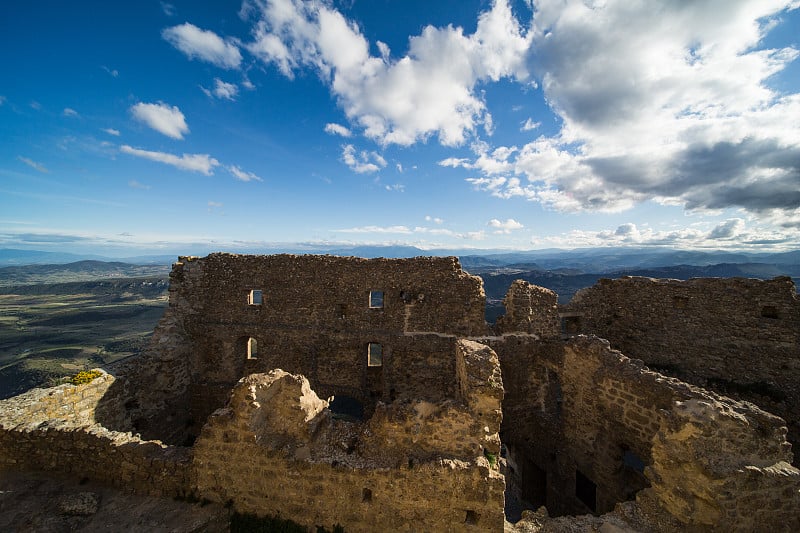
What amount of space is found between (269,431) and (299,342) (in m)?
6.75

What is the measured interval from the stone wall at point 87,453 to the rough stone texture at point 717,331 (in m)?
16.4

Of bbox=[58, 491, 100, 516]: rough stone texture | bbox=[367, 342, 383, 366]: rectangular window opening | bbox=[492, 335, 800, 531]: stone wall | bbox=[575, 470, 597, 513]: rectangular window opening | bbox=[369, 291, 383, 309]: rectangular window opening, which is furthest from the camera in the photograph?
bbox=[367, 342, 383, 366]: rectangular window opening

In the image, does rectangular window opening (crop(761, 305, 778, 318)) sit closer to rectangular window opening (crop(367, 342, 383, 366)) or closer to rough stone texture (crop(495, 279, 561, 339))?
rough stone texture (crop(495, 279, 561, 339))

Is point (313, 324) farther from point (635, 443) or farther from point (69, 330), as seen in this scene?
point (69, 330)

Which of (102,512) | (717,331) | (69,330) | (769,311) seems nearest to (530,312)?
(717,331)

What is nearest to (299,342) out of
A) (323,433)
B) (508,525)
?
(323,433)

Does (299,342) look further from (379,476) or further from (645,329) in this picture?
(645,329)

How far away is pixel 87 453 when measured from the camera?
26.7ft

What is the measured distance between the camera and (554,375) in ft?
41.8

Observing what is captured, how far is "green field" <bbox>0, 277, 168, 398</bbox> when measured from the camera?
53763 millimetres

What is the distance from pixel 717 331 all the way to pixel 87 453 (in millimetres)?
20639

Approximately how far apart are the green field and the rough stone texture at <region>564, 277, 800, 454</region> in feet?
166

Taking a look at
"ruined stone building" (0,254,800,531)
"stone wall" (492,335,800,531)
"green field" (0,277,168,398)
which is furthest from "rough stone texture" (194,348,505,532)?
"green field" (0,277,168,398)

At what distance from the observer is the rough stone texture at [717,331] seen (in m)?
11.4
